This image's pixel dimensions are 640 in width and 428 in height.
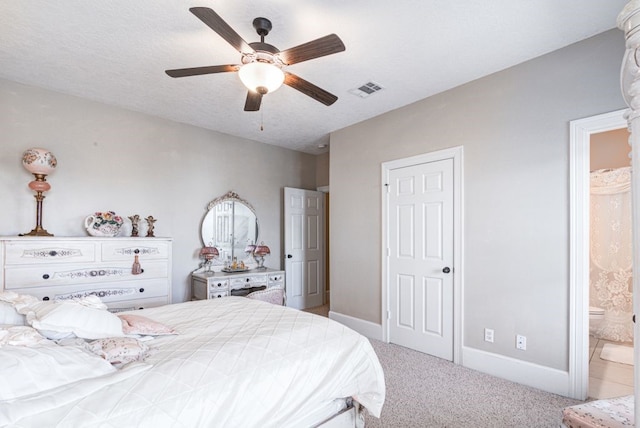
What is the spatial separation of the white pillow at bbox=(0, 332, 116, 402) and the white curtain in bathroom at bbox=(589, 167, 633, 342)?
4952mm

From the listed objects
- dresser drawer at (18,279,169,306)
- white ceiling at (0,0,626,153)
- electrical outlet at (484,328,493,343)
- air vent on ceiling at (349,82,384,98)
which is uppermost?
white ceiling at (0,0,626,153)

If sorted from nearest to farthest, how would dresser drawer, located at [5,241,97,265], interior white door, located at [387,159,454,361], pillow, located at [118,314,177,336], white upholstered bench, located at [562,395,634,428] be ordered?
1. white upholstered bench, located at [562,395,634,428]
2. pillow, located at [118,314,177,336]
3. dresser drawer, located at [5,241,97,265]
4. interior white door, located at [387,159,454,361]

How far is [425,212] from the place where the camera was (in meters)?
3.42

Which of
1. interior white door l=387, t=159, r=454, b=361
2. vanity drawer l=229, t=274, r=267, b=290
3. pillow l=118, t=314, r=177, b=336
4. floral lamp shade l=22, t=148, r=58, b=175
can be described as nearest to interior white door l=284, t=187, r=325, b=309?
vanity drawer l=229, t=274, r=267, b=290

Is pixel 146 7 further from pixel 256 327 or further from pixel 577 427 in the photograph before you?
pixel 577 427

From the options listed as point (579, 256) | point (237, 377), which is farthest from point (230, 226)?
point (579, 256)

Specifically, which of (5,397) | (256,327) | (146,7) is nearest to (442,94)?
(146,7)

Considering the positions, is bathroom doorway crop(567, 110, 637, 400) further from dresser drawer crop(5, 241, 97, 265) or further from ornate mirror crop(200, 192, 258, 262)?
dresser drawer crop(5, 241, 97, 265)

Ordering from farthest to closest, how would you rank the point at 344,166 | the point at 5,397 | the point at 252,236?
the point at 252,236
the point at 344,166
the point at 5,397

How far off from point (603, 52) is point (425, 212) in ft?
6.09

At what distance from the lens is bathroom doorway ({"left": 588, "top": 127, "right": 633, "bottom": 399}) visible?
12.0ft

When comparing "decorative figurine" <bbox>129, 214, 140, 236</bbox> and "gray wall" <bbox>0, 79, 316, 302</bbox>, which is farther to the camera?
"decorative figurine" <bbox>129, 214, 140, 236</bbox>

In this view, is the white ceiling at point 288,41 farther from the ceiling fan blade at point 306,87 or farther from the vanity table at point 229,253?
the vanity table at point 229,253

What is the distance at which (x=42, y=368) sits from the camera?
3.67 feet
